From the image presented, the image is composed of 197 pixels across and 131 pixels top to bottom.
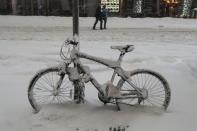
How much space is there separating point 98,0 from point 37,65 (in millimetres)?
26279

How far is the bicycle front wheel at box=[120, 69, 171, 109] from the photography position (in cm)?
627

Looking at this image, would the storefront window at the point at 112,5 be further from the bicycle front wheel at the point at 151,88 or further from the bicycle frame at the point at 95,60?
the bicycle frame at the point at 95,60

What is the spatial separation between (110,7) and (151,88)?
29996 mm

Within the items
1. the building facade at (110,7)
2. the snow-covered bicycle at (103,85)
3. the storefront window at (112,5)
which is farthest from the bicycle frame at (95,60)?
the storefront window at (112,5)

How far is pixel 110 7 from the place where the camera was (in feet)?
119

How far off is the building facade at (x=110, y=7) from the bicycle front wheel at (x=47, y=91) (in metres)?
28.7

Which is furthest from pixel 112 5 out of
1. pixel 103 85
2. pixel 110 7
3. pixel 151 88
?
pixel 103 85

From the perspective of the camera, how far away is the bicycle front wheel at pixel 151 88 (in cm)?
627

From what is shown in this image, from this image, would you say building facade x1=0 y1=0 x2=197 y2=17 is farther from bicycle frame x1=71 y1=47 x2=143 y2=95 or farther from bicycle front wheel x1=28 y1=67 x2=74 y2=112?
bicycle frame x1=71 y1=47 x2=143 y2=95

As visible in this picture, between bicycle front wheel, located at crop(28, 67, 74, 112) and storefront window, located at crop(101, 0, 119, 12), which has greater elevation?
storefront window, located at crop(101, 0, 119, 12)

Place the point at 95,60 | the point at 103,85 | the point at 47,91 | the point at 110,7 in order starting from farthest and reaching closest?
the point at 110,7
the point at 47,91
the point at 103,85
the point at 95,60

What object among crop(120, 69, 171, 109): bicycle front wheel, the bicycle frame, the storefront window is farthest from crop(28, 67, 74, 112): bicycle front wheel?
the storefront window

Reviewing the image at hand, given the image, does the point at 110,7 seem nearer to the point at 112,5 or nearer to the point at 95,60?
the point at 112,5

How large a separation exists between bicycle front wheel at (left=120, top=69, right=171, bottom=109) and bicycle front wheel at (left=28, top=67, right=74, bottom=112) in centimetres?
88
